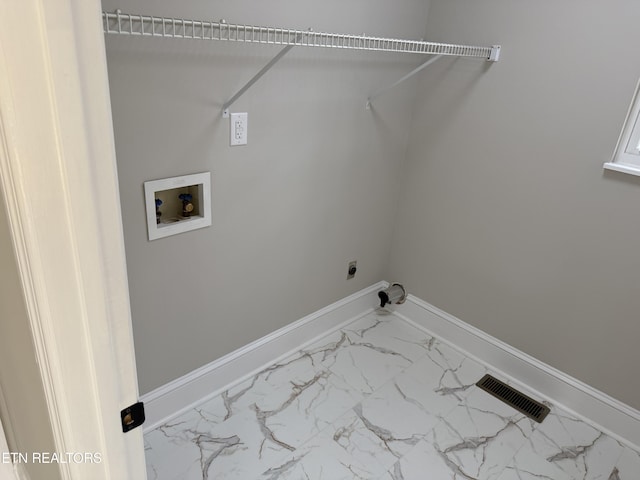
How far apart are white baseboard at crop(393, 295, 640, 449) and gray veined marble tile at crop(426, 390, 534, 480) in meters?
0.22

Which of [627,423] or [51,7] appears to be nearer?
[51,7]

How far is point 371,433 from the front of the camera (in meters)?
1.93

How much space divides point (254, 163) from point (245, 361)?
953mm

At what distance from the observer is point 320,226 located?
7.27 ft

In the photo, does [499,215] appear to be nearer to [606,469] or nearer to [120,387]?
[606,469]

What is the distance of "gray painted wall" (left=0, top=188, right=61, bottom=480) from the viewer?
0.59m

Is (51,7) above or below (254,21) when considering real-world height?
below

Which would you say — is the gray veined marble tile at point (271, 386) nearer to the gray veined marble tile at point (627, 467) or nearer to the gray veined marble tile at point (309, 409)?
the gray veined marble tile at point (309, 409)

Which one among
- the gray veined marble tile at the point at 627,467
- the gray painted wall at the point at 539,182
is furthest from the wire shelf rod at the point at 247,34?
the gray veined marble tile at the point at 627,467

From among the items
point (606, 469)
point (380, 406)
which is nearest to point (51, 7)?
point (380, 406)

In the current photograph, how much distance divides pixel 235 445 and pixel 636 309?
1.73m

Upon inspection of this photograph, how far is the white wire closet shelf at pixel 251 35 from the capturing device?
117 cm

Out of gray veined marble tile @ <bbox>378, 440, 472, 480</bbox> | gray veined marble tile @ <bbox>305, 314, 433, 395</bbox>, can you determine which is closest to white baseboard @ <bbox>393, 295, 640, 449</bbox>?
gray veined marble tile @ <bbox>305, 314, 433, 395</bbox>

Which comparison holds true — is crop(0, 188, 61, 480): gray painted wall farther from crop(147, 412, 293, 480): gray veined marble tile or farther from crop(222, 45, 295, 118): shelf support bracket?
crop(222, 45, 295, 118): shelf support bracket
